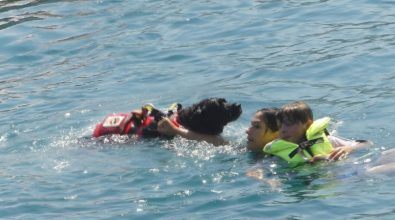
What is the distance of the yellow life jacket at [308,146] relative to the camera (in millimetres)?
8203

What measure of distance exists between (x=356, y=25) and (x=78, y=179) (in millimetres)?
5810

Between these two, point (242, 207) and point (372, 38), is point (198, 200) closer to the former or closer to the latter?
point (242, 207)

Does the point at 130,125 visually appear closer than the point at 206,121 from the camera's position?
No

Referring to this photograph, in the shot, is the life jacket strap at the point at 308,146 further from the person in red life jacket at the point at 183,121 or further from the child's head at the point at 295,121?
the person in red life jacket at the point at 183,121

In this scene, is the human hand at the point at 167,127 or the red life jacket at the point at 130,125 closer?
the human hand at the point at 167,127

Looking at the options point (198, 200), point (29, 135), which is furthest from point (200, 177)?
point (29, 135)

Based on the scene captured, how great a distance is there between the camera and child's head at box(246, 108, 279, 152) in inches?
338

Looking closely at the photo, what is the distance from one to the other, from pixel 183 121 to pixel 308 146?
146 centimetres

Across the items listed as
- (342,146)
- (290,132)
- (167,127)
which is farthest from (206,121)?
(342,146)

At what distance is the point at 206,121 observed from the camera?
29.9 ft

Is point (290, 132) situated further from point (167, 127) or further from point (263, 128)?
point (167, 127)

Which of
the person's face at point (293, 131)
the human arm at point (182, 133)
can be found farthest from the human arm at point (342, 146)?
the human arm at point (182, 133)

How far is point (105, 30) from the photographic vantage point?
1458cm

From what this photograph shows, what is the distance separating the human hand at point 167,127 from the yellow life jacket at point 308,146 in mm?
1150
